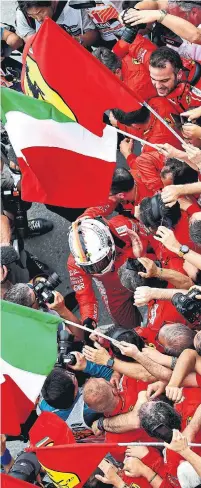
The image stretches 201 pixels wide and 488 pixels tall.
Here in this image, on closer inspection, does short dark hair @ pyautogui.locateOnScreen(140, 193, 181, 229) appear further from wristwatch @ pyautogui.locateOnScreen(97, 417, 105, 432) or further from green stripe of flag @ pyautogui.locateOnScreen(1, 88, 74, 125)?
wristwatch @ pyautogui.locateOnScreen(97, 417, 105, 432)

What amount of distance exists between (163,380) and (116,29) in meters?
3.53

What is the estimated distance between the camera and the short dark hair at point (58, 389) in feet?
20.8

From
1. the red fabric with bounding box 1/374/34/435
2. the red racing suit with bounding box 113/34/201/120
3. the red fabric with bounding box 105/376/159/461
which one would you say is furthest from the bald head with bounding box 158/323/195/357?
the red racing suit with bounding box 113/34/201/120

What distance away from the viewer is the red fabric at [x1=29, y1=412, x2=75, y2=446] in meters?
5.80

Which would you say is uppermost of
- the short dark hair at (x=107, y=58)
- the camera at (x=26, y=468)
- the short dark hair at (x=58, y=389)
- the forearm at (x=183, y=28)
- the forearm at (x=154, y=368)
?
the forearm at (x=183, y=28)

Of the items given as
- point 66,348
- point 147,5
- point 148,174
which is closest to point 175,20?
point 147,5

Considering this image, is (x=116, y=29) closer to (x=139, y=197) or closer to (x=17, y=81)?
(x=17, y=81)

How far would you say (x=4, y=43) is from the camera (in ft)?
29.1

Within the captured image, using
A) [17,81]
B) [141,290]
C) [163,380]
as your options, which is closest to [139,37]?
[17,81]

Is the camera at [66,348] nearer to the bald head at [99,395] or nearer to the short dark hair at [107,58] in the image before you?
the bald head at [99,395]

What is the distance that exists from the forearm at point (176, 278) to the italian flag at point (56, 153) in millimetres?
641

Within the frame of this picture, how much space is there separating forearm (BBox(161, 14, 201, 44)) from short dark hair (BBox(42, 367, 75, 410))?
2.69 m

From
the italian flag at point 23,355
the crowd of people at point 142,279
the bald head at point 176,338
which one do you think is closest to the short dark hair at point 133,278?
the crowd of people at point 142,279

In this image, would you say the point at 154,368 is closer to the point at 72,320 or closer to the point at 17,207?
the point at 72,320
